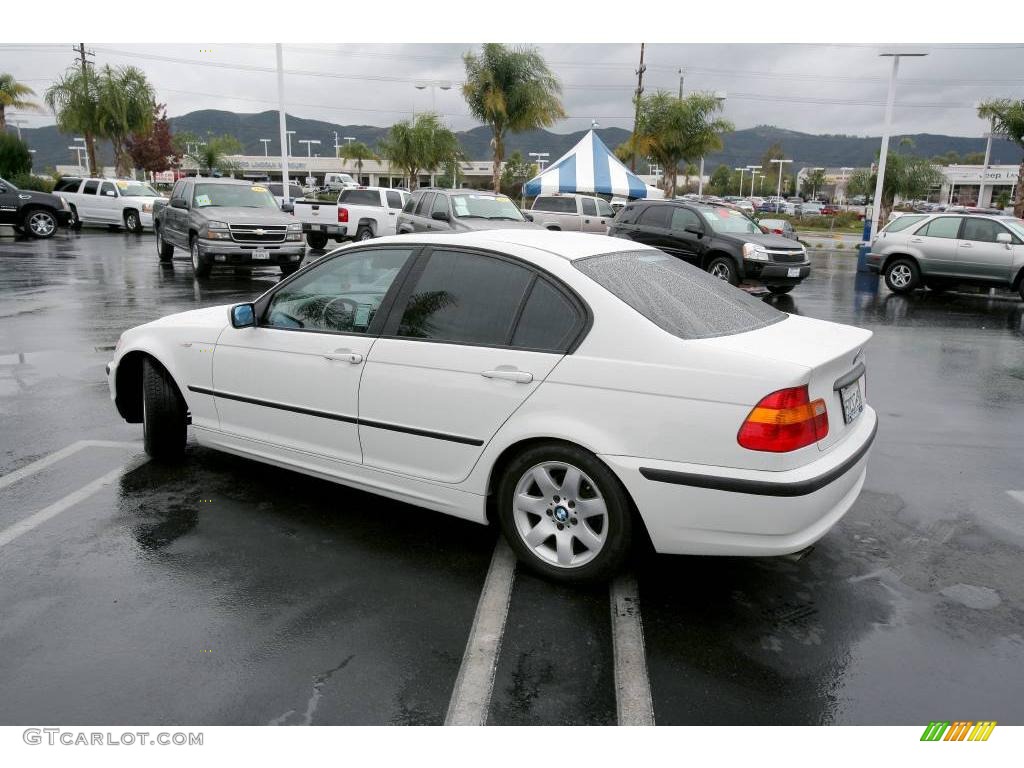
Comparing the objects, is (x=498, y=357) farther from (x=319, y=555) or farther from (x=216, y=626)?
(x=216, y=626)

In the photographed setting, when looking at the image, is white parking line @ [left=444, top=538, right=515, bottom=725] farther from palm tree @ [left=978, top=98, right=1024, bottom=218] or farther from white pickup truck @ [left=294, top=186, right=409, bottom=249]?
palm tree @ [left=978, top=98, right=1024, bottom=218]

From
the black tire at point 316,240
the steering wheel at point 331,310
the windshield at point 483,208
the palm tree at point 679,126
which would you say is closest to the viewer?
the steering wheel at point 331,310

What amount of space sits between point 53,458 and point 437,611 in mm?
3368

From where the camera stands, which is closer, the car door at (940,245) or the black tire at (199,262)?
the car door at (940,245)

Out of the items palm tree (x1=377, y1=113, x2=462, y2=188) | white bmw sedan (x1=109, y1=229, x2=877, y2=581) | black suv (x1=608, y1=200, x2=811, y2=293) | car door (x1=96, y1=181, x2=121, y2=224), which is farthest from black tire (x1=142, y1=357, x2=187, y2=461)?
palm tree (x1=377, y1=113, x2=462, y2=188)

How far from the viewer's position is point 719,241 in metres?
14.9

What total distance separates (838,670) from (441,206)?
1454 centimetres

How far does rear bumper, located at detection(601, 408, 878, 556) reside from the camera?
10.7 ft

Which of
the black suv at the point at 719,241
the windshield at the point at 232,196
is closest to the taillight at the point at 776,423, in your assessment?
the black suv at the point at 719,241

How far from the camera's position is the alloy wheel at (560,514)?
3.58m

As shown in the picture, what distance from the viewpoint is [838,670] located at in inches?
123

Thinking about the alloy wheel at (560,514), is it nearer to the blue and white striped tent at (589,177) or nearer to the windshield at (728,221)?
the windshield at (728,221)

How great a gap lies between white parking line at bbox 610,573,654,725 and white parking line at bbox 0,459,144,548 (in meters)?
3.10

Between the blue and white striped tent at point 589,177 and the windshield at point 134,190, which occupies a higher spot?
the blue and white striped tent at point 589,177
